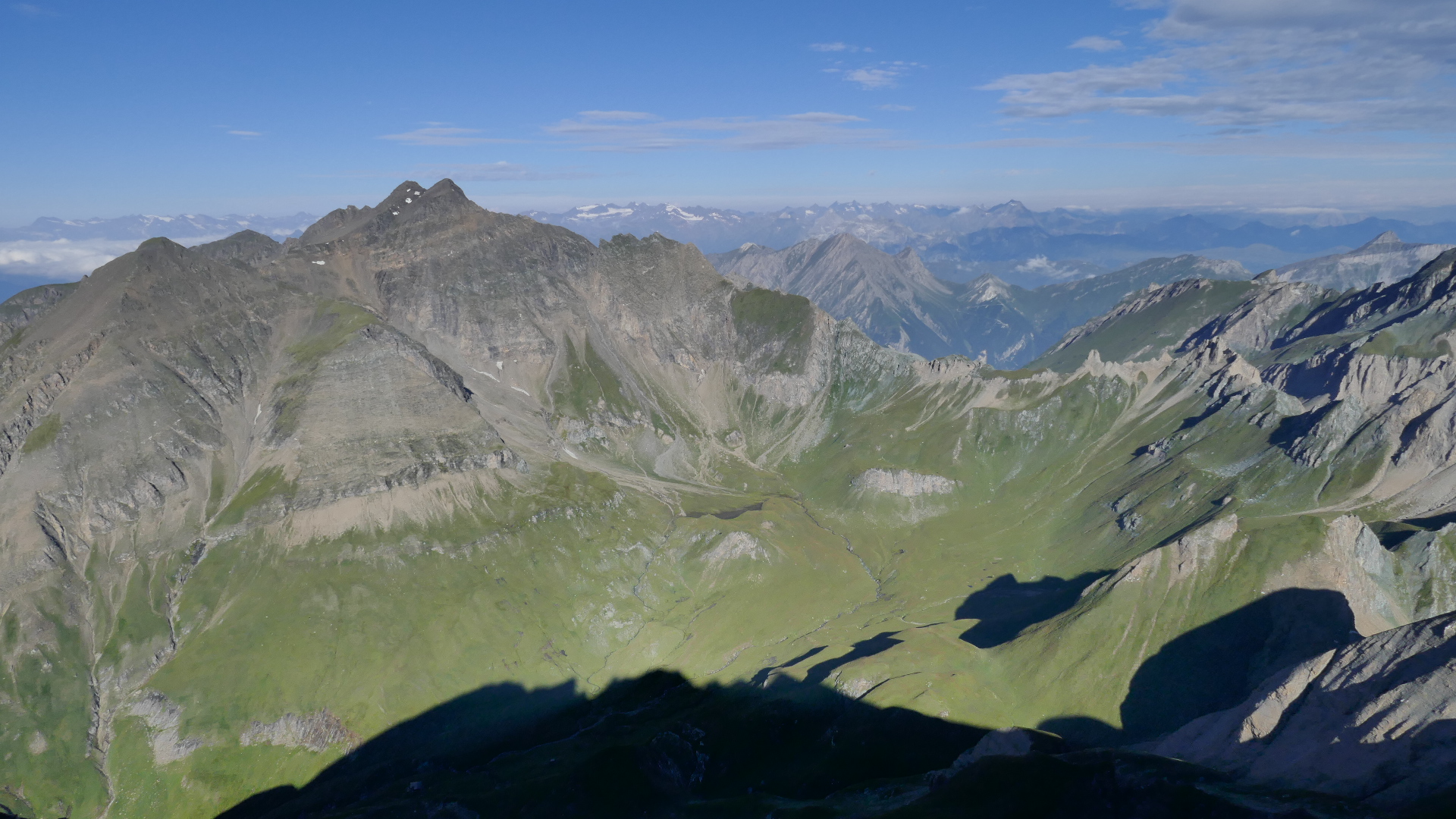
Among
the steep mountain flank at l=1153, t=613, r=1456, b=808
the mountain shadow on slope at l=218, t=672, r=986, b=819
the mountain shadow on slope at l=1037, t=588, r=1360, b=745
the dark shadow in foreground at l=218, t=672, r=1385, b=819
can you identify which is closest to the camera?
the steep mountain flank at l=1153, t=613, r=1456, b=808

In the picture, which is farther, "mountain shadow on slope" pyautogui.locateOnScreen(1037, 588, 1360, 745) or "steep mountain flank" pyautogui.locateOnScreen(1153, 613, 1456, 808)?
"mountain shadow on slope" pyautogui.locateOnScreen(1037, 588, 1360, 745)

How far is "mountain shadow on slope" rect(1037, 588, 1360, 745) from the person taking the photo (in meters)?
165

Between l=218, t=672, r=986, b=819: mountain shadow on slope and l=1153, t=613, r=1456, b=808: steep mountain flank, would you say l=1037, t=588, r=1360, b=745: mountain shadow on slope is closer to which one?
l=218, t=672, r=986, b=819: mountain shadow on slope

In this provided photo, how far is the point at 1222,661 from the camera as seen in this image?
6885 inches

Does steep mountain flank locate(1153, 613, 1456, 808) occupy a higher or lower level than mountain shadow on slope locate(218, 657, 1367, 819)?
higher

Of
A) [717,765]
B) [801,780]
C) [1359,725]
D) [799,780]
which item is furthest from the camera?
[717,765]

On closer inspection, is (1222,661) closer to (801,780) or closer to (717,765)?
(801,780)

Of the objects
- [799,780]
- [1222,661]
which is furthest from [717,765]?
[1222,661]

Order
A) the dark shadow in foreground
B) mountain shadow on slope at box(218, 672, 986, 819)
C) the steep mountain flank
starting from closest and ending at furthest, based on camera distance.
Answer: the steep mountain flank < the dark shadow in foreground < mountain shadow on slope at box(218, 672, 986, 819)

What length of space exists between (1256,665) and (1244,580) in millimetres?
25051

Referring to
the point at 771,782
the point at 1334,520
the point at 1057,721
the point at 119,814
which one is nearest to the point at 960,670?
the point at 1057,721

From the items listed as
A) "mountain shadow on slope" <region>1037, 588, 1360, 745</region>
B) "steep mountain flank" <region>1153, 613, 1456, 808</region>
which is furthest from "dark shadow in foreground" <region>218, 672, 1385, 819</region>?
"mountain shadow on slope" <region>1037, 588, 1360, 745</region>

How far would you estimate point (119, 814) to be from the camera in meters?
200

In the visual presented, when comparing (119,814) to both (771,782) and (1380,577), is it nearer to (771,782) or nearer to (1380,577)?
(771,782)
